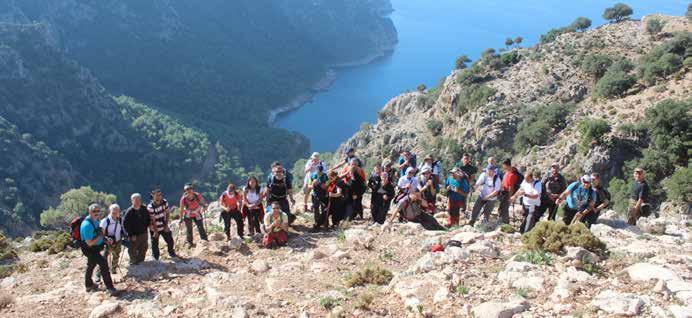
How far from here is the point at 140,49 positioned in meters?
129

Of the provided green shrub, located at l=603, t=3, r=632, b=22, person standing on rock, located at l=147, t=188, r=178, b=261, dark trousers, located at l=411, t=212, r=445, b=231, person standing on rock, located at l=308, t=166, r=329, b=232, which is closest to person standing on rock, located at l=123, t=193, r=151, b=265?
person standing on rock, located at l=147, t=188, r=178, b=261

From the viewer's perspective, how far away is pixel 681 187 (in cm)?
1958

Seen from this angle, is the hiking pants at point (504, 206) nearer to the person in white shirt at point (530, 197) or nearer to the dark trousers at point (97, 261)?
the person in white shirt at point (530, 197)

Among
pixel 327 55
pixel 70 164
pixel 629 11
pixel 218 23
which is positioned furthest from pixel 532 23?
pixel 70 164

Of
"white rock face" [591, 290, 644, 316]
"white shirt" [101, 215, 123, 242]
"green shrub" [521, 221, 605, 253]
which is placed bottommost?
"white rock face" [591, 290, 644, 316]

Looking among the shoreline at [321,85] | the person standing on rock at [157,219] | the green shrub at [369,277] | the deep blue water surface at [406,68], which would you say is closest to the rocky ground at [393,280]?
the green shrub at [369,277]

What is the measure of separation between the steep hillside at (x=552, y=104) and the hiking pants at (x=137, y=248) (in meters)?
22.4

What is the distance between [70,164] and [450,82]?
2133 inches

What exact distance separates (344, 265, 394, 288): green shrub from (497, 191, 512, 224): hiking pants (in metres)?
4.10

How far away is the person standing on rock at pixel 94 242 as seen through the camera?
8.91 m

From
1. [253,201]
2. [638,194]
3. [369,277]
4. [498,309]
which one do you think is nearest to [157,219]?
[253,201]

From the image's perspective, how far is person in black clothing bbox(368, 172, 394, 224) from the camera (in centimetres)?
1198

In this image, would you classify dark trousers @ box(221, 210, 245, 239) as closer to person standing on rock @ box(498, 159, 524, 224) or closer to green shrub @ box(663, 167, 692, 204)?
person standing on rock @ box(498, 159, 524, 224)

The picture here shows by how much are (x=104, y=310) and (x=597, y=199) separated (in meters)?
9.01
